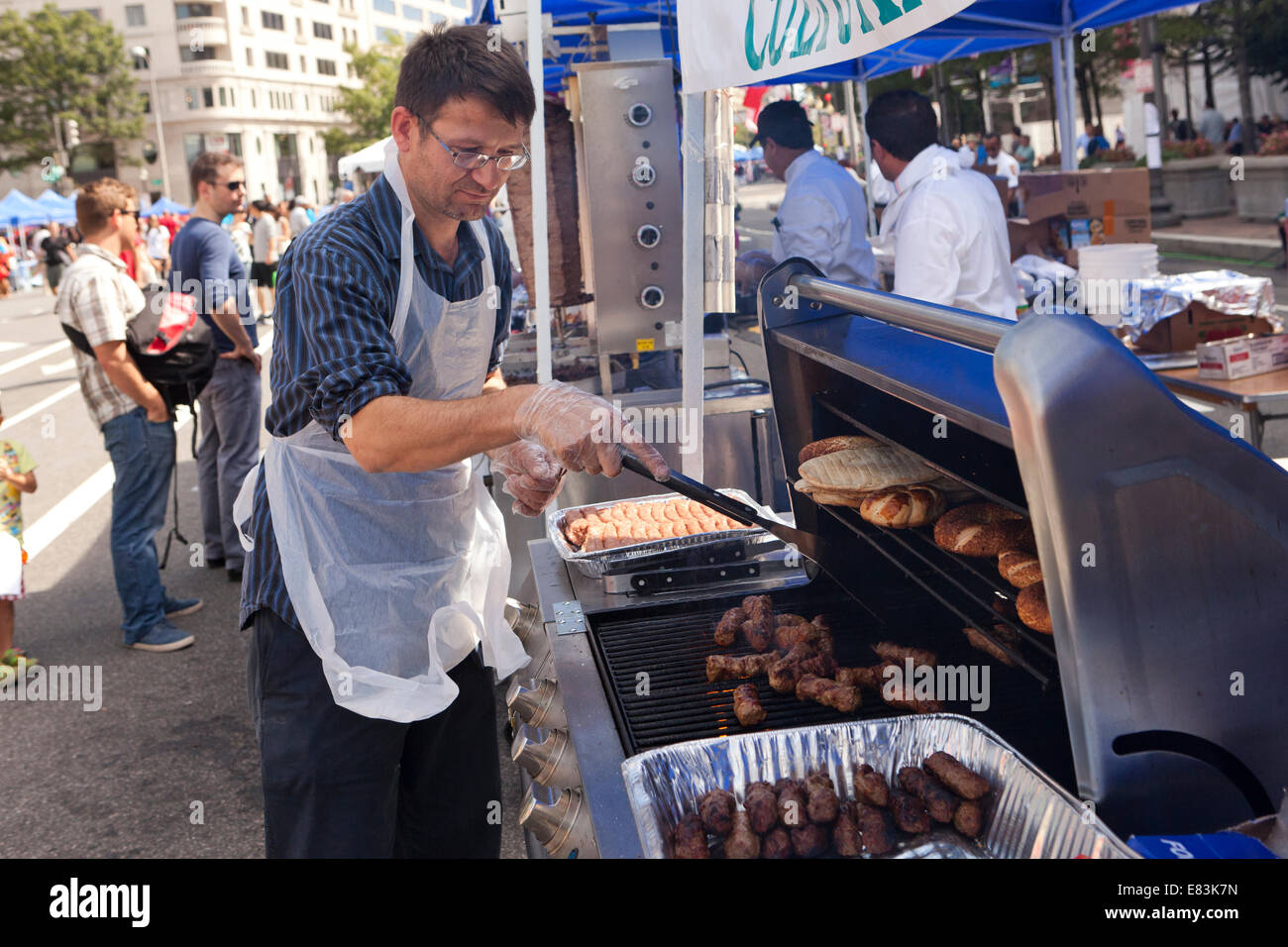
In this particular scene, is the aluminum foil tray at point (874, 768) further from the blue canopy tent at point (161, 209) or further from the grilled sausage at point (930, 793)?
the blue canopy tent at point (161, 209)

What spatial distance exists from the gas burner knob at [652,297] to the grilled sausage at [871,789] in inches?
126

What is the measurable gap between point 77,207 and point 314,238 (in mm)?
4510

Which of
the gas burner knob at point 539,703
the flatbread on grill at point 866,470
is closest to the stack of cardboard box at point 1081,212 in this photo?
the flatbread on grill at point 866,470

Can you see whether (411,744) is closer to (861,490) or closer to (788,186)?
(861,490)

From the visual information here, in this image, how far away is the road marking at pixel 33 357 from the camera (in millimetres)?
16444

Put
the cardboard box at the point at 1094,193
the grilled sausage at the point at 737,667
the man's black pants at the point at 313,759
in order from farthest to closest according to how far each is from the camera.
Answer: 1. the cardboard box at the point at 1094,193
2. the grilled sausage at the point at 737,667
3. the man's black pants at the point at 313,759

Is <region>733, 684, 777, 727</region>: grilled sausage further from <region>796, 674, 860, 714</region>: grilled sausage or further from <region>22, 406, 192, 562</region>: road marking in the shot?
<region>22, 406, 192, 562</region>: road marking

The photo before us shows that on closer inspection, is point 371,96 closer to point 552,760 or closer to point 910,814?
point 552,760

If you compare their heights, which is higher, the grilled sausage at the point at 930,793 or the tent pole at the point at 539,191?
the tent pole at the point at 539,191

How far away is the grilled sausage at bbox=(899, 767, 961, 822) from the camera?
74.2 inches

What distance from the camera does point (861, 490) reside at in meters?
2.45

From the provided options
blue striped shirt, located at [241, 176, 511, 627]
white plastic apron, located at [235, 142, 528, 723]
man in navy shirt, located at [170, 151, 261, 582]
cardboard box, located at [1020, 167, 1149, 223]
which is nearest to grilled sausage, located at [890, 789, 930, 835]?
white plastic apron, located at [235, 142, 528, 723]

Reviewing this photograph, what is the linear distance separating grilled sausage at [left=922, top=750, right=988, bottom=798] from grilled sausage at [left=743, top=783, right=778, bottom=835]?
0.30 m
